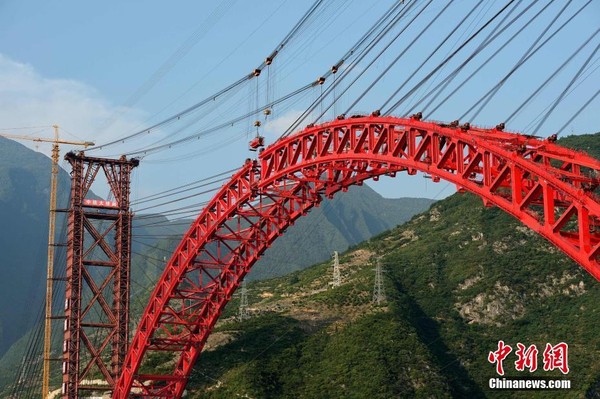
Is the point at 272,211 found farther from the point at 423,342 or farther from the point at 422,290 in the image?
the point at 422,290

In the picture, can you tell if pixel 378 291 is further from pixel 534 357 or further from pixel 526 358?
pixel 534 357

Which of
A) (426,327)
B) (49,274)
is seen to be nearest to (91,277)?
(49,274)

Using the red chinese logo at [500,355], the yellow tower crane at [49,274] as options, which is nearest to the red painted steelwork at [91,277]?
the yellow tower crane at [49,274]

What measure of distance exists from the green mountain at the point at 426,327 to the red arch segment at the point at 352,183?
6910 mm

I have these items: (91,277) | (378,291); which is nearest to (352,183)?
(91,277)

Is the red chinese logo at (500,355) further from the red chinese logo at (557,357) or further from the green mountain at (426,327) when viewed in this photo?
the red chinese logo at (557,357)

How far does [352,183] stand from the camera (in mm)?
46625

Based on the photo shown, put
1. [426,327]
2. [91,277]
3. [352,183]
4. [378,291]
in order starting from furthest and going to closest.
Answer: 1. [378,291]
2. [426,327]
3. [91,277]
4. [352,183]

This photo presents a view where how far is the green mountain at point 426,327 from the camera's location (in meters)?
63.7

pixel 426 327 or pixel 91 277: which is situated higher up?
pixel 91 277

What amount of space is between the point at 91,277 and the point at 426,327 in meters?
27.0

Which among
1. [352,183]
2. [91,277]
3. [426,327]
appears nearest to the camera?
[352,183]

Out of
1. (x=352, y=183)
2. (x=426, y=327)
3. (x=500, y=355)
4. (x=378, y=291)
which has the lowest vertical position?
(x=500, y=355)

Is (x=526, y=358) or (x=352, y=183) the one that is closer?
(x=352, y=183)
